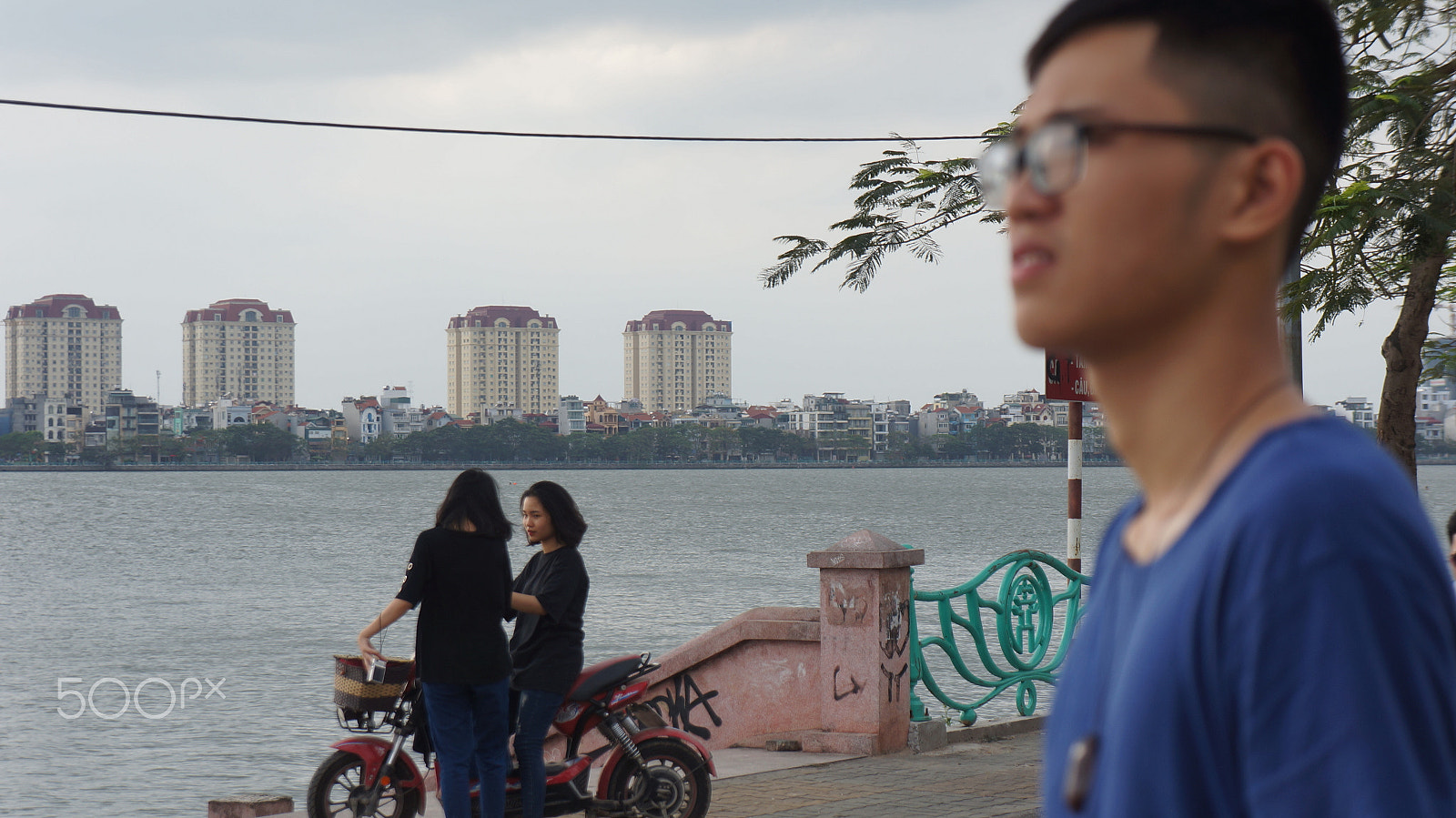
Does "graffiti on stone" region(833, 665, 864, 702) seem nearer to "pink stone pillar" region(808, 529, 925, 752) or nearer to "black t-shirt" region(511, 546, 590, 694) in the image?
"pink stone pillar" region(808, 529, 925, 752)

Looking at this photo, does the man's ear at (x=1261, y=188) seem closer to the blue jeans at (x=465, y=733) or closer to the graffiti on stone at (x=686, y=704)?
the blue jeans at (x=465, y=733)

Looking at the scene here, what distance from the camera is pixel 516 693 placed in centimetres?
749

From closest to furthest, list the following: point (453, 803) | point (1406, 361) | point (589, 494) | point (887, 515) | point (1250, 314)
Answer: point (1250, 314)
point (453, 803)
point (1406, 361)
point (887, 515)
point (589, 494)

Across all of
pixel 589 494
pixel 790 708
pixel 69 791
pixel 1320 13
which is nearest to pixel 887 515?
pixel 589 494

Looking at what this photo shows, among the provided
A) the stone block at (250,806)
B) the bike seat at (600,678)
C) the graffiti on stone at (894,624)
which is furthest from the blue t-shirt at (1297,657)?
the stone block at (250,806)

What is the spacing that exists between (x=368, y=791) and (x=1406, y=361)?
7.09m

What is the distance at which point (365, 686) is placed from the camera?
23.5ft

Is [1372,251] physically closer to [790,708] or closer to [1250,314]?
[790,708]

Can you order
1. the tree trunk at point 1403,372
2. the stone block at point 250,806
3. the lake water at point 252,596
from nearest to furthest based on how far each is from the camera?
the stone block at point 250,806 < the tree trunk at point 1403,372 < the lake water at point 252,596

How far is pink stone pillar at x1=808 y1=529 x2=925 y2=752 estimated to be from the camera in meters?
9.37

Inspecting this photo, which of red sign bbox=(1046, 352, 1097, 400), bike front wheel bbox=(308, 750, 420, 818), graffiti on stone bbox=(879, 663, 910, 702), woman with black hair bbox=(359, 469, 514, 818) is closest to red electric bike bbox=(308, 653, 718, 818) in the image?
bike front wheel bbox=(308, 750, 420, 818)

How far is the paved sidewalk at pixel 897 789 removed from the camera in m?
7.78

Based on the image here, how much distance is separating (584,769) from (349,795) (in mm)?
1236

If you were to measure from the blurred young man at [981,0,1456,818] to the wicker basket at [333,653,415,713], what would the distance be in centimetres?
642
